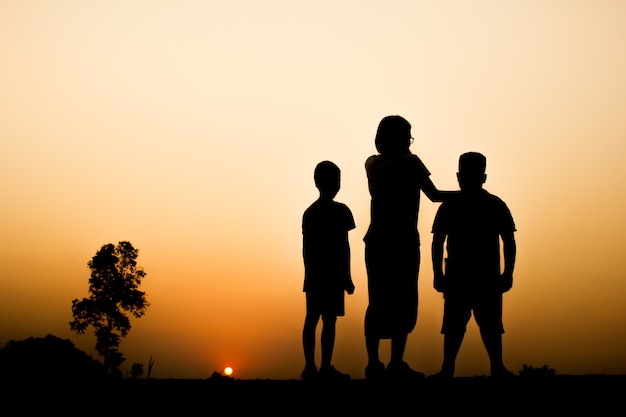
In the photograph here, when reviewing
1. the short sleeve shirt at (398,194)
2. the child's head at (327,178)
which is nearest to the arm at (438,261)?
the short sleeve shirt at (398,194)

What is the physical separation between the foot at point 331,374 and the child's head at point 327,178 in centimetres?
227

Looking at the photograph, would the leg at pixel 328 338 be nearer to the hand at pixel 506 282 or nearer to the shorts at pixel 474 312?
the shorts at pixel 474 312

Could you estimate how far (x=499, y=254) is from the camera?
6.92 metres

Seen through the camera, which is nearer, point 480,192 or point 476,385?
point 476,385

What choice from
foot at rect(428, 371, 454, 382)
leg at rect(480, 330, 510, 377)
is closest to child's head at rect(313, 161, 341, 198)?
leg at rect(480, 330, 510, 377)

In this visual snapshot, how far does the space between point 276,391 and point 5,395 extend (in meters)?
2.60

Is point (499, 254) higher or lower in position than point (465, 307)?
higher

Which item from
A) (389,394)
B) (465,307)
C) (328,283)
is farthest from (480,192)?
(389,394)

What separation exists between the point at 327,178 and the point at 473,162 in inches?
78.4

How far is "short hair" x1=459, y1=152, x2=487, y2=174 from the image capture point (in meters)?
6.82

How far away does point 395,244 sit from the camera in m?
6.85

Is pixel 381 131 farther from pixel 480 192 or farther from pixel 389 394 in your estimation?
pixel 389 394

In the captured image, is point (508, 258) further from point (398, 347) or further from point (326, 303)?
point (326, 303)

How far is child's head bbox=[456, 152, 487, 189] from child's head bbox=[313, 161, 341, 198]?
1.71 m
